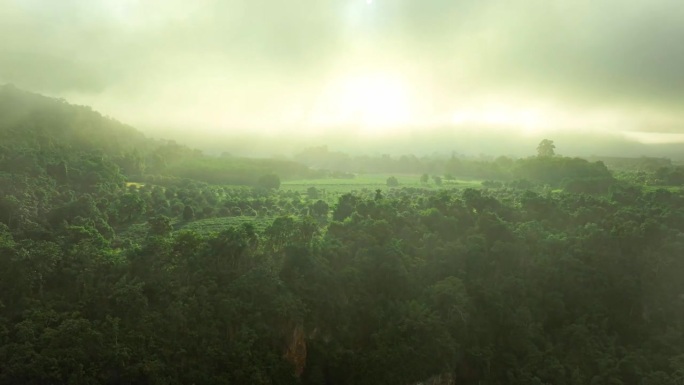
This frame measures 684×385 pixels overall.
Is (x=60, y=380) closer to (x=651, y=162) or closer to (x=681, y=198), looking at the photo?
(x=681, y=198)

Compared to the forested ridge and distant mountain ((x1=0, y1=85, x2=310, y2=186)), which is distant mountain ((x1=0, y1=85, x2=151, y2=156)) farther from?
the forested ridge

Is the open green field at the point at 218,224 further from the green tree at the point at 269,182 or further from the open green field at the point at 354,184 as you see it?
the open green field at the point at 354,184

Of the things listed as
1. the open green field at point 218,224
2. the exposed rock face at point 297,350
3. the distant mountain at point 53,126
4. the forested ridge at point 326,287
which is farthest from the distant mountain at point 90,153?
the exposed rock face at point 297,350

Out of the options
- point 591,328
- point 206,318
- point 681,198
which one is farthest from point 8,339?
point 681,198

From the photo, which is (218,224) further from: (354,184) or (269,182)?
(354,184)

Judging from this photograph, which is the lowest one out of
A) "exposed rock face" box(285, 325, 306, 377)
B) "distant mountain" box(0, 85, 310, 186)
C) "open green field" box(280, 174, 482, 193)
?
"exposed rock face" box(285, 325, 306, 377)

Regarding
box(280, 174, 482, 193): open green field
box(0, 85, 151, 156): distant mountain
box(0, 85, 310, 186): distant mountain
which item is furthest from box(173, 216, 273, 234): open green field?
box(280, 174, 482, 193): open green field
